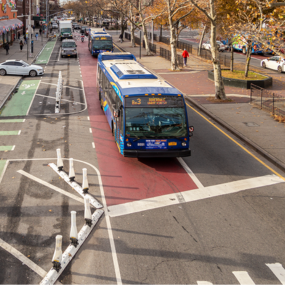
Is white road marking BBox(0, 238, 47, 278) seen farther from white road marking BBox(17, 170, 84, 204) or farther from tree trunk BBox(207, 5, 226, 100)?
tree trunk BBox(207, 5, 226, 100)

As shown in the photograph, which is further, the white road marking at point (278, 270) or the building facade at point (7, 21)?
the building facade at point (7, 21)

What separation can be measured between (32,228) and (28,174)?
382cm

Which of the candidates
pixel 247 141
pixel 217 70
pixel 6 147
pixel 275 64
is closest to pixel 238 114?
pixel 217 70

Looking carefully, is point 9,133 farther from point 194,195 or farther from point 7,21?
point 7,21

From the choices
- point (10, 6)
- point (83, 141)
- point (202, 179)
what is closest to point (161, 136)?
point (202, 179)

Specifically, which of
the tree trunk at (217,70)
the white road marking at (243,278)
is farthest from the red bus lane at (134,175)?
the tree trunk at (217,70)

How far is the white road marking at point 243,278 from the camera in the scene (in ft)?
25.2

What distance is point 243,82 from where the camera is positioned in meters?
28.1

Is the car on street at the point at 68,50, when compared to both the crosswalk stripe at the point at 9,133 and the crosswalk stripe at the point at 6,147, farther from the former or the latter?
the crosswalk stripe at the point at 6,147

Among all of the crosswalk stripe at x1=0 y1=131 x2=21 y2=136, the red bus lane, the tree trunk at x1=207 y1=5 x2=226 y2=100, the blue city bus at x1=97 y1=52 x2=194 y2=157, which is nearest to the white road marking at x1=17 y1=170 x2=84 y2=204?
the red bus lane

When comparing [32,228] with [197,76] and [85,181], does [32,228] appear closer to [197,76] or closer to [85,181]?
[85,181]

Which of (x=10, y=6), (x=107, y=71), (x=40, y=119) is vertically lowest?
(x=40, y=119)

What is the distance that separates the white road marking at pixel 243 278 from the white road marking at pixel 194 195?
3.49 meters

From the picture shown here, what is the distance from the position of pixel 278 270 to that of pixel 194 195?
404cm
